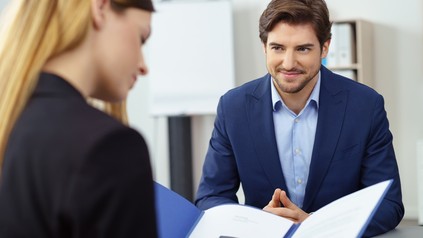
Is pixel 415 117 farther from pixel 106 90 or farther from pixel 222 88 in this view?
pixel 106 90

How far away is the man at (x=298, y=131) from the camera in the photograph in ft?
6.81

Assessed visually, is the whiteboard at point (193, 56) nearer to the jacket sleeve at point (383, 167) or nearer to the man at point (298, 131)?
the man at point (298, 131)

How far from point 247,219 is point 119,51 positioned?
32.0 inches

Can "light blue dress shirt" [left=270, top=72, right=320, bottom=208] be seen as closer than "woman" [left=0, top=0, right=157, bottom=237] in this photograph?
No

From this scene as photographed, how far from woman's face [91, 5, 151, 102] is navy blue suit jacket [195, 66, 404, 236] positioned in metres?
1.14

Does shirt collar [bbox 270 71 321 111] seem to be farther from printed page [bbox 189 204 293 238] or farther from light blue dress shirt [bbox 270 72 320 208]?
printed page [bbox 189 204 293 238]

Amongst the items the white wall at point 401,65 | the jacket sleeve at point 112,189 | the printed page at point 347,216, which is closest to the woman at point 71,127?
the jacket sleeve at point 112,189

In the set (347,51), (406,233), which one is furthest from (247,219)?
(347,51)

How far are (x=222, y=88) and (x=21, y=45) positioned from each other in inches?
173

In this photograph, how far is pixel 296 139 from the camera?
2.18m

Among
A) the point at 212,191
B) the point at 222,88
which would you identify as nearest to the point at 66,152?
the point at 212,191

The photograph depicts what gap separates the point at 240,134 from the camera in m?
2.19

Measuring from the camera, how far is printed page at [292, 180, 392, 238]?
1.31 m

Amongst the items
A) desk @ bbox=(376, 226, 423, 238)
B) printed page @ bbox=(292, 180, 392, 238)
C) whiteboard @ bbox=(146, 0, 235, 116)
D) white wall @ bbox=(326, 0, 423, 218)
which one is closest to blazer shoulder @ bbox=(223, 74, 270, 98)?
desk @ bbox=(376, 226, 423, 238)
